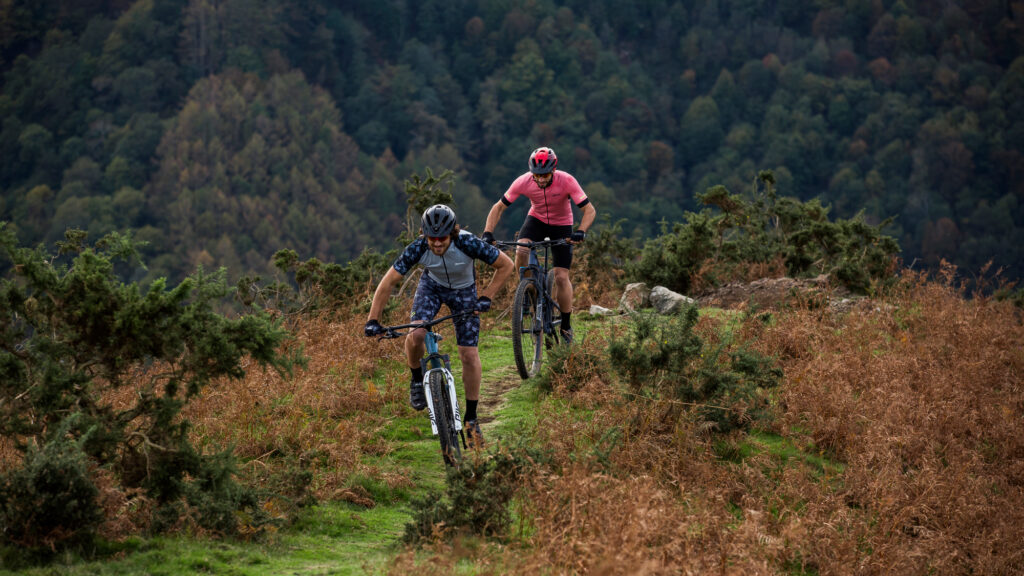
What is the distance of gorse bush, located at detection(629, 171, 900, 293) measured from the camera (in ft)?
47.4

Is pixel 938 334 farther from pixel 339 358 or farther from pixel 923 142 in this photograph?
pixel 923 142

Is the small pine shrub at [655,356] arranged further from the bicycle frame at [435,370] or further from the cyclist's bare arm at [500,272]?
the bicycle frame at [435,370]

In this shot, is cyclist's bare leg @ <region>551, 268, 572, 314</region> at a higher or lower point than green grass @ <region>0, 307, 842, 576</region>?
higher

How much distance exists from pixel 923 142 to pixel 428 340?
90.5 meters

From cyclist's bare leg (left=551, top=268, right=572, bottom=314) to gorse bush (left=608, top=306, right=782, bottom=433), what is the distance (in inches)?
58.1

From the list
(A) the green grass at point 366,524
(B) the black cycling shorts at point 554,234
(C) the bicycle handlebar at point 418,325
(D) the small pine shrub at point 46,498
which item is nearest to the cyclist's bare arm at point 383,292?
(C) the bicycle handlebar at point 418,325

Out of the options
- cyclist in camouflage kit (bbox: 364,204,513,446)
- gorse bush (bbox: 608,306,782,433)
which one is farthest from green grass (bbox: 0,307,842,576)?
cyclist in camouflage kit (bbox: 364,204,513,446)

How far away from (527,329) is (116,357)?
448 centimetres

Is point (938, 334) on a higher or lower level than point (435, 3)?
lower

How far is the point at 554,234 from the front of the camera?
376 inches

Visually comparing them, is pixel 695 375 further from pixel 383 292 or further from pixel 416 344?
pixel 383 292

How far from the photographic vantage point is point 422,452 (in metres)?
7.61

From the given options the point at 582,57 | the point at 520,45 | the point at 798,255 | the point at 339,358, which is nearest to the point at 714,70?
the point at 582,57

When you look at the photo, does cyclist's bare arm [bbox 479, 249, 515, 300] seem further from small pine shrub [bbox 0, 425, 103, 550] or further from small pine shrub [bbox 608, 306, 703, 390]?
small pine shrub [bbox 0, 425, 103, 550]
